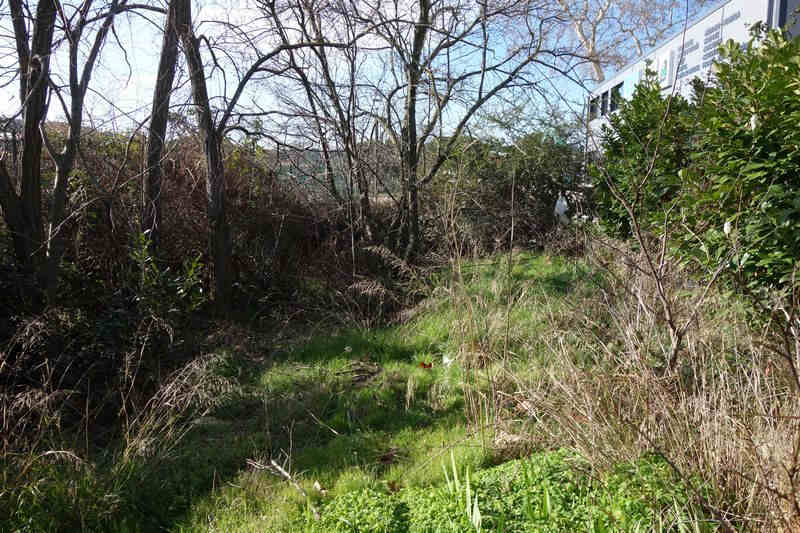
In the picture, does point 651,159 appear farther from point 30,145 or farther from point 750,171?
point 30,145

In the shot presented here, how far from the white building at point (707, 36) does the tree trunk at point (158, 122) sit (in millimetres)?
4169

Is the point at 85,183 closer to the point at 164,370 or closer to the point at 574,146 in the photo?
the point at 164,370

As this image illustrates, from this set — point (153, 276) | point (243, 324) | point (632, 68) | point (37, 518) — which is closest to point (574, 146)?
point (632, 68)

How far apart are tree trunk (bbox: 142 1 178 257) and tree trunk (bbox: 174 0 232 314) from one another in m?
0.13

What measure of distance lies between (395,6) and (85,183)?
423 centimetres

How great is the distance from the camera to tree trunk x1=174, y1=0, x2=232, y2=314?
19.5 ft

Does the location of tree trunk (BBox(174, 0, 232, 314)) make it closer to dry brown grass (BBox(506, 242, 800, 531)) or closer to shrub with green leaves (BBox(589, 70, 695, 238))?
shrub with green leaves (BBox(589, 70, 695, 238))

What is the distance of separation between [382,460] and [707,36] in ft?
20.3

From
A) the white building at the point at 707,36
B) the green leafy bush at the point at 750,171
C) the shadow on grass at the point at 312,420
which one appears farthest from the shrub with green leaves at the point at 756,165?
the shadow on grass at the point at 312,420

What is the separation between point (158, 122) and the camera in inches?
228

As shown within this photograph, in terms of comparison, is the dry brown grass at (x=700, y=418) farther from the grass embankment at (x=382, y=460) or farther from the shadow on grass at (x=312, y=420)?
the shadow on grass at (x=312, y=420)

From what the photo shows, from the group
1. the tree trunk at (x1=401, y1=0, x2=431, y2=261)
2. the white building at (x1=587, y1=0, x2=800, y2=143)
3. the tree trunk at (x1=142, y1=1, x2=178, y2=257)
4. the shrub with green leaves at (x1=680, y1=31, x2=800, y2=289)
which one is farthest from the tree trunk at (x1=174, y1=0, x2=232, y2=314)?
the shrub with green leaves at (x1=680, y1=31, x2=800, y2=289)

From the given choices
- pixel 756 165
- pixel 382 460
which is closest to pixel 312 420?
pixel 382 460

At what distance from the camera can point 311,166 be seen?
24.0 ft
